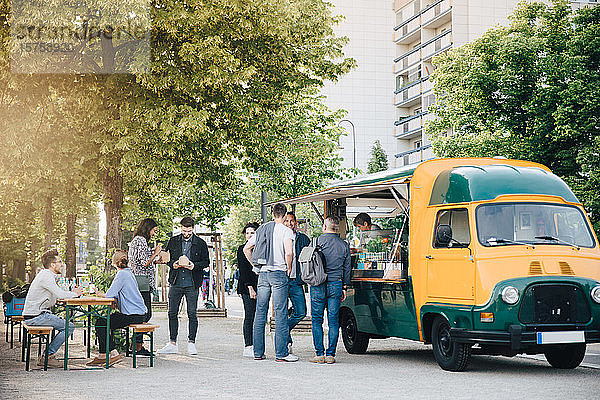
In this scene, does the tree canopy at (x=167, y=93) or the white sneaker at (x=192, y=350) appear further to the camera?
the tree canopy at (x=167, y=93)

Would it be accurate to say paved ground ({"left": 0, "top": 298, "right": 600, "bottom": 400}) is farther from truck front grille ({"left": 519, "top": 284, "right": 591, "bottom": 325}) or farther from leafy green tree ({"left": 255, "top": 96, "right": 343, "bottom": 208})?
leafy green tree ({"left": 255, "top": 96, "right": 343, "bottom": 208})

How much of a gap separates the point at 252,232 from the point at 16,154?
8.93 meters

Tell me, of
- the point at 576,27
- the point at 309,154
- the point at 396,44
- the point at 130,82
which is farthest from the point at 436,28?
the point at 130,82

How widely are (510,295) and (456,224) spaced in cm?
141

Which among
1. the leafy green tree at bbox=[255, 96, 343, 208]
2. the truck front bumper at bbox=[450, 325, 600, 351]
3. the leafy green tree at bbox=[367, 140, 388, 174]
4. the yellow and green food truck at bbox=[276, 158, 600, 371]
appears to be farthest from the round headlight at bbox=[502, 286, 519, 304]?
the leafy green tree at bbox=[367, 140, 388, 174]

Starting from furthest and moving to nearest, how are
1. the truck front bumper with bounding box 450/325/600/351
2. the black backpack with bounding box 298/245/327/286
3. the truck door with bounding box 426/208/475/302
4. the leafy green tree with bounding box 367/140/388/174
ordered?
the leafy green tree with bounding box 367/140/388/174 < the black backpack with bounding box 298/245/327/286 < the truck door with bounding box 426/208/475/302 < the truck front bumper with bounding box 450/325/600/351

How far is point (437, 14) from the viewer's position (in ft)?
215

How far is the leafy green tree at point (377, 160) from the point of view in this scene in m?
74.8

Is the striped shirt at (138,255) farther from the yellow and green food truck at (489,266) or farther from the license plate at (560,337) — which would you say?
the license plate at (560,337)

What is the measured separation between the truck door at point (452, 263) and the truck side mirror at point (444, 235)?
4 cm

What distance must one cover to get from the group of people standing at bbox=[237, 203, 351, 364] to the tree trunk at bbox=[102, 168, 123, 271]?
8187mm

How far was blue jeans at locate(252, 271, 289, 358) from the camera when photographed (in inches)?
528

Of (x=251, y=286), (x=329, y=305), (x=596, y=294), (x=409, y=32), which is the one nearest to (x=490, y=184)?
(x=596, y=294)

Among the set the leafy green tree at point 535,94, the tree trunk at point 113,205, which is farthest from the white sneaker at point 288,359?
the leafy green tree at point 535,94
